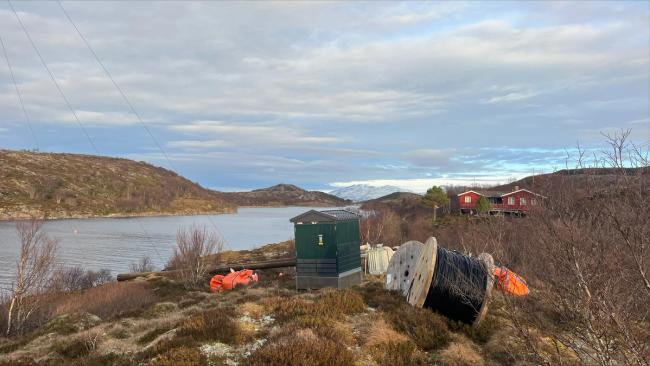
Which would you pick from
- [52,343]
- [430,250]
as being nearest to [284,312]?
[430,250]

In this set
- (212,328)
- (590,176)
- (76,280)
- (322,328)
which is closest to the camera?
(590,176)

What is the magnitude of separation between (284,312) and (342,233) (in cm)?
756

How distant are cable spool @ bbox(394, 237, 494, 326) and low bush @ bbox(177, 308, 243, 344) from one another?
509 cm

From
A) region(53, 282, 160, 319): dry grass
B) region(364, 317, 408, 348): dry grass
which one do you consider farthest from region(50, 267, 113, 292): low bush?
region(364, 317, 408, 348): dry grass

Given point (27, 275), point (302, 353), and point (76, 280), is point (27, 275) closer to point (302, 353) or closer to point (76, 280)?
point (302, 353)

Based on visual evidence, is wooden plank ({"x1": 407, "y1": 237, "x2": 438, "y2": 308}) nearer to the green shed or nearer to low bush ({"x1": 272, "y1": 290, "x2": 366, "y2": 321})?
low bush ({"x1": 272, "y1": 290, "x2": 366, "y2": 321})

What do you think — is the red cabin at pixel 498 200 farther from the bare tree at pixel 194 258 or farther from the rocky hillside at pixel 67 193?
the rocky hillside at pixel 67 193

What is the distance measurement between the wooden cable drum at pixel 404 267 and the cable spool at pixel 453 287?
8.19 feet

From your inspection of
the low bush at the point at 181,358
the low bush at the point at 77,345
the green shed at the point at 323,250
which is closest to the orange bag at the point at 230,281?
the green shed at the point at 323,250

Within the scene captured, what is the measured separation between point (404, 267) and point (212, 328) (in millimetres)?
8065

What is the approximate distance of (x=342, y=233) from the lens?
64.1 ft

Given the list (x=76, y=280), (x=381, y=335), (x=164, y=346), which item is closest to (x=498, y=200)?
(x=76, y=280)

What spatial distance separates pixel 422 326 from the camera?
11.2 meters

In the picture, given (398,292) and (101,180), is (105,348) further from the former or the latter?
(101,180)
